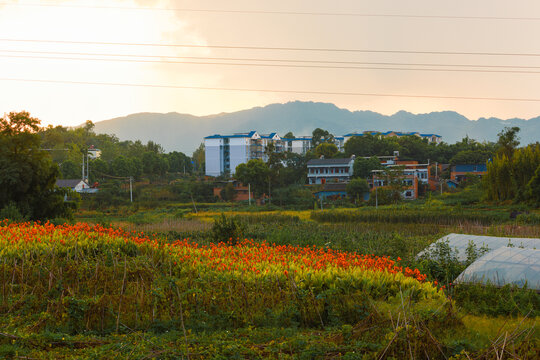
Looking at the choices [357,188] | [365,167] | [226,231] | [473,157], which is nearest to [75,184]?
[357,188]

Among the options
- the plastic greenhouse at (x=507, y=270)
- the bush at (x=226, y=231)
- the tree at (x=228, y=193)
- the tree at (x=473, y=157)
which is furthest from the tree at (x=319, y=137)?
the plastic greenhouse at (x=507, y=270)

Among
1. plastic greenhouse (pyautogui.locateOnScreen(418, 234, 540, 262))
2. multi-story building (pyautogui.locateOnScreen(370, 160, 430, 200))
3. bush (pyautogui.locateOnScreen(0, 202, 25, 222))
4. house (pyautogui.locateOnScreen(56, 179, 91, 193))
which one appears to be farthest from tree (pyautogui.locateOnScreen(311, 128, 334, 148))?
plastic greenhouse (pyautogui.locateOnScreen(418, 234, 540, 262))

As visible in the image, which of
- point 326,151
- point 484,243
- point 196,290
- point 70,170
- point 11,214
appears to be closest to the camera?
point 196,290

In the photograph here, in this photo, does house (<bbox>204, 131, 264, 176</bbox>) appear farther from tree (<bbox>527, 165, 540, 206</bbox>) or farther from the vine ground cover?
the vine ground cover

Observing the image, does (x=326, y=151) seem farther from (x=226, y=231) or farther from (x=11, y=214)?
(x=11, y=214)

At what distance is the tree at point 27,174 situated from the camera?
18.3 m

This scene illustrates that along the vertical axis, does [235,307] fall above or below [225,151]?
below

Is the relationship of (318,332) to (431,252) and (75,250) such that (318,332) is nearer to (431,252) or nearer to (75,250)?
(75,250)

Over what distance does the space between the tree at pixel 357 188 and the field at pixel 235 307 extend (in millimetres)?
30530

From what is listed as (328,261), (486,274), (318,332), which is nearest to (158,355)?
(318,332)

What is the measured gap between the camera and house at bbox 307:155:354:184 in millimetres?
51312

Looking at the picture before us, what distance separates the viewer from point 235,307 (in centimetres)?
700

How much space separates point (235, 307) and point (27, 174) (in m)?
14.6

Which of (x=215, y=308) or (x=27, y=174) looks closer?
(x=215, y=308)
